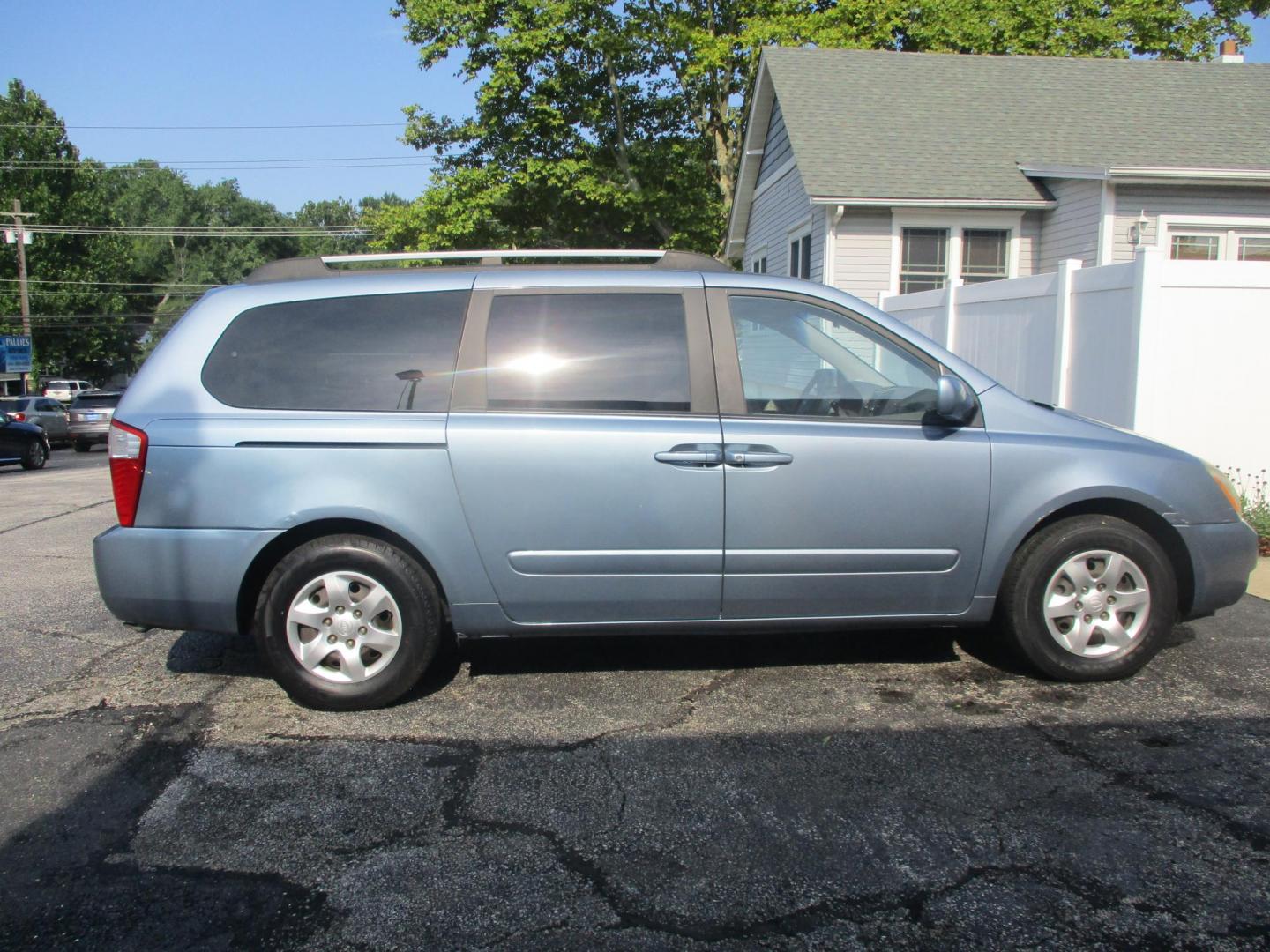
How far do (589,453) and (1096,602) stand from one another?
2.30 m

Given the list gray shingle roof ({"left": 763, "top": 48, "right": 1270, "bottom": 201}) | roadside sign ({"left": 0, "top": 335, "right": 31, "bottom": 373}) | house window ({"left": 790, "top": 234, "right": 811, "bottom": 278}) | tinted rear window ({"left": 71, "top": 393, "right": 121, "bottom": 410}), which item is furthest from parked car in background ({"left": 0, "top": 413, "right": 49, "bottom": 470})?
roadside sign ({"left": 0, "top": 335, "right": 31, "bottom": 373})

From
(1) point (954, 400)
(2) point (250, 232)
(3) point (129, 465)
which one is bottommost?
(3) point (129, 465)

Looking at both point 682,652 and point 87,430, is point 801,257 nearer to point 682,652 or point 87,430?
point 682,652

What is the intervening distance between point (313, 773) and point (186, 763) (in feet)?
1.71

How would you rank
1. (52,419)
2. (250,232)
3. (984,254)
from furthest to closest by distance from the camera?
(250,232)
(52,419)
(984,254)

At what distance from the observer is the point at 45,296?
49.8 m

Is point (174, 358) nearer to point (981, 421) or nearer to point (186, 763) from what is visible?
point (186, 763)

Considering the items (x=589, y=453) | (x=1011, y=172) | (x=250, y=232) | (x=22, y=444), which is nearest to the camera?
(x=589, y=453)

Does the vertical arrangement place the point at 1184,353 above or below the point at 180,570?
above

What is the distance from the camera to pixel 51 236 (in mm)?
50031

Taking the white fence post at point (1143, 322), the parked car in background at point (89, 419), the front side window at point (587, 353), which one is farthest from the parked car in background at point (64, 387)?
the front side window at point (587, 353)

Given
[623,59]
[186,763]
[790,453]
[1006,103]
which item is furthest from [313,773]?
[623,59]

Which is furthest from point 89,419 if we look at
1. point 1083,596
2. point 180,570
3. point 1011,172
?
point 1083,596

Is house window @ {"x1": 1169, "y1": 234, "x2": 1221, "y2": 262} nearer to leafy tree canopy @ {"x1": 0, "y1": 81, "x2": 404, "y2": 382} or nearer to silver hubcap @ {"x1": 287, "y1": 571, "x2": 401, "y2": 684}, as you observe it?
silver hubcap @ {"x1": 287, "y1": 571, "x2": 401, "y2": 684}
